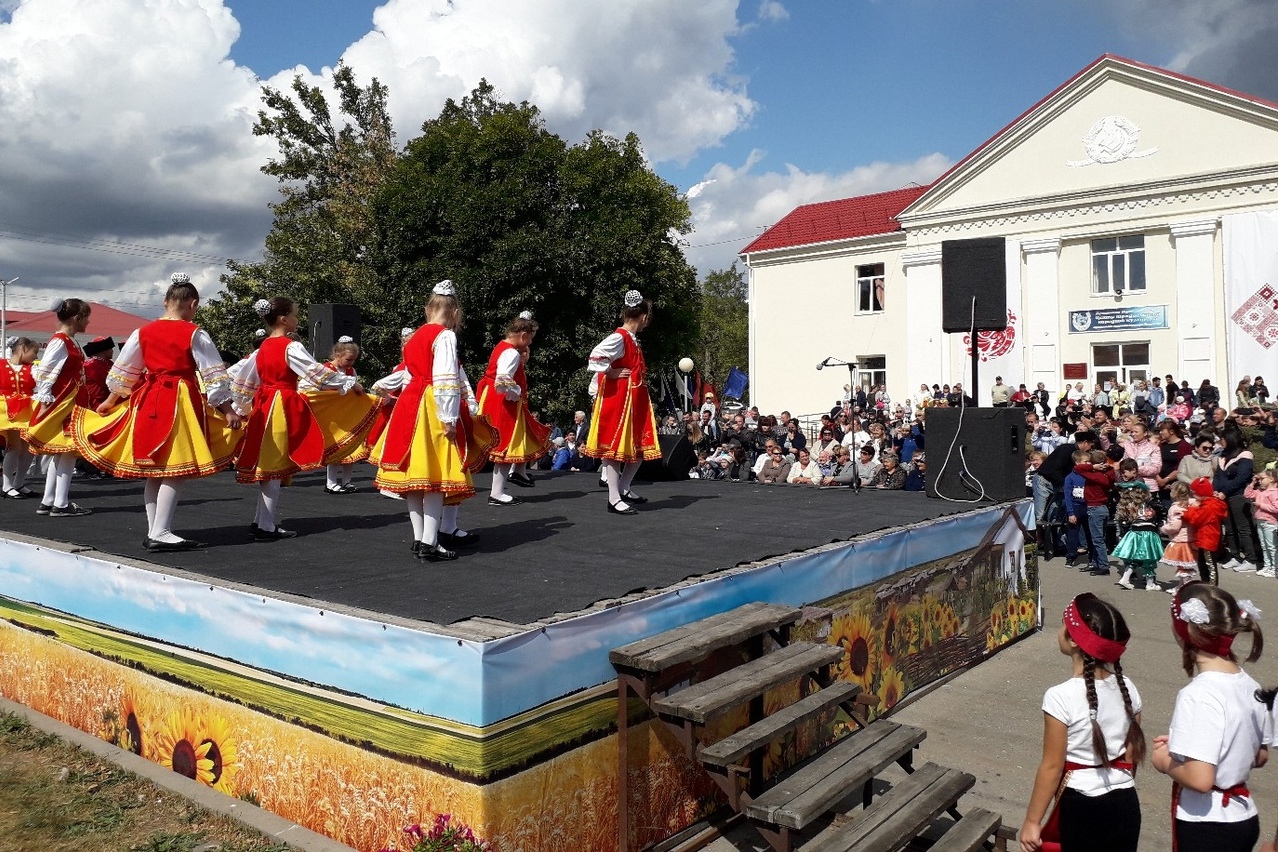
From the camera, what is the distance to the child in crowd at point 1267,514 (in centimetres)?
998

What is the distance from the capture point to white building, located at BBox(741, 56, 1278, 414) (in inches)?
824

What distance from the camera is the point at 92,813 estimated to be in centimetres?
404

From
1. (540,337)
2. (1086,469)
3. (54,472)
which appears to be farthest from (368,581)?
(540,337)

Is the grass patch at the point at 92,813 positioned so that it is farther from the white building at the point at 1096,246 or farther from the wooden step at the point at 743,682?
the white building at the point at 1096,246

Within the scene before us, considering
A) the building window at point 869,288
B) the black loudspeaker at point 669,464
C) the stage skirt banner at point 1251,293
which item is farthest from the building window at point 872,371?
the black loudspeaker at point 669,464

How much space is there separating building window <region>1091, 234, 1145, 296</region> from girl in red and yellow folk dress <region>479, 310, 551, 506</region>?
19177 millimetres

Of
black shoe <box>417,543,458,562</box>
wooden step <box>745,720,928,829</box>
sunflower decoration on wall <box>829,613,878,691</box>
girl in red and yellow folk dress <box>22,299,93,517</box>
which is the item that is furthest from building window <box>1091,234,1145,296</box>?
girl in red and yellow folk dress <box>22,299,93,517</box>

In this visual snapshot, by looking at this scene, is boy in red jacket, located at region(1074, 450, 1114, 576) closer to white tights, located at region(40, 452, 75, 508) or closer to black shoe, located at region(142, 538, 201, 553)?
black shoe, located at region(142, 538, 201, 553)

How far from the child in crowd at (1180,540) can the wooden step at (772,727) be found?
651 cm

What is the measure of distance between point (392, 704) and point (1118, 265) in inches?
936

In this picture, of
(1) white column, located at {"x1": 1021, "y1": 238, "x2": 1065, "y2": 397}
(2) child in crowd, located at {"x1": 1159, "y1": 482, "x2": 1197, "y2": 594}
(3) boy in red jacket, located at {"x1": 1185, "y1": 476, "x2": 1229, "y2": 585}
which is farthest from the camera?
(1) white column, located at {"x1": 1021, "y1": 238, "x2": 1065, "y2": 397}

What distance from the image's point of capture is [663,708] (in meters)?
3.62

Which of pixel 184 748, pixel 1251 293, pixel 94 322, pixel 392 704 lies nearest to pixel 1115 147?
pixel 1251 293

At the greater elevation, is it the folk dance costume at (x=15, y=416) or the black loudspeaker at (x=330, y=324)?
the black loudspeaker at (x=330, y=324)
